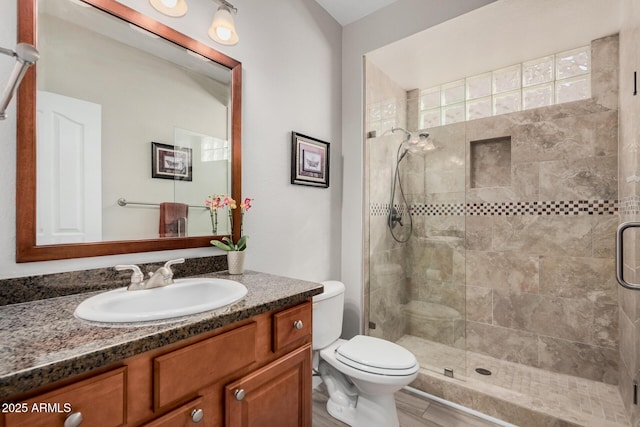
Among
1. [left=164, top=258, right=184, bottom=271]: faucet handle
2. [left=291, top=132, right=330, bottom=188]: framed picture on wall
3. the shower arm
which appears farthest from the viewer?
[left=291, top=132, right=330, bottom=188]: framed picture on wall

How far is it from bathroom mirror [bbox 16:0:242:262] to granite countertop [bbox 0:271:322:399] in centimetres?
28

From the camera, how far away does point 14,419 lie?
55 cm

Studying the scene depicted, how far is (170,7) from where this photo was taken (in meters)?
1.25

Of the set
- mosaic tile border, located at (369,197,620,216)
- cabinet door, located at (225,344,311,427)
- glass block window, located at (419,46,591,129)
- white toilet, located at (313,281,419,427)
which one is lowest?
white toilet, located at (313,281,419,427)

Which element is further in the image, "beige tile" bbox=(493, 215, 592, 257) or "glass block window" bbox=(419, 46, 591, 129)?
"glass block window" bbox=(419, 46, 591, 129)

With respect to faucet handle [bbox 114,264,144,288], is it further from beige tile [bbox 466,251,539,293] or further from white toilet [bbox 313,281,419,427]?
beige tile [bbox 466,251,539,293]

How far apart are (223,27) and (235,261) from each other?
44.0 inches

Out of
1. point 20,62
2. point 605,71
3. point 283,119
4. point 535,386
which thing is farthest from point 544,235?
point 20,62

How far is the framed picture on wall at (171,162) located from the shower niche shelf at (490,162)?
225cm

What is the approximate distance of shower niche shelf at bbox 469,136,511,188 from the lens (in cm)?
247

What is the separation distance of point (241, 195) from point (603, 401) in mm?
2549

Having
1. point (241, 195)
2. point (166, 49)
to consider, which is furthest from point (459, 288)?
point (166, 49)

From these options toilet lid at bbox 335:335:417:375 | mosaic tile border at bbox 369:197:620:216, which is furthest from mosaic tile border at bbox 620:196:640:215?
toilet lid at bbox 335:335:417:375

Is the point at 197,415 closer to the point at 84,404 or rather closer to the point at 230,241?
the point at 84,404
